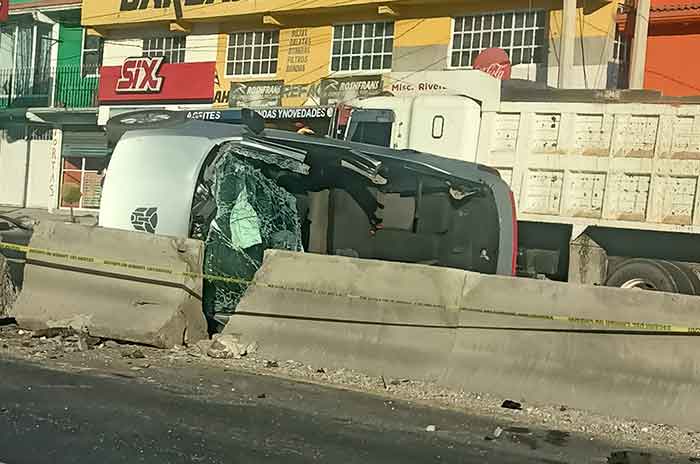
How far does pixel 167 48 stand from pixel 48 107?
636 centimetres

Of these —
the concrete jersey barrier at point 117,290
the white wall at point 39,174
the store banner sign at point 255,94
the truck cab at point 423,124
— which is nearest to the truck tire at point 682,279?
the truck cab at point 423,124

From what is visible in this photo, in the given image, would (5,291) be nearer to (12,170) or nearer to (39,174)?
(39,174)

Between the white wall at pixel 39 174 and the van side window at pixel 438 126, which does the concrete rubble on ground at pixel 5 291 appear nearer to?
the van side window at pixel 438 126

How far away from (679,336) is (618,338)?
0.44 metres

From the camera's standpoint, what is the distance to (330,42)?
25406 millimetres

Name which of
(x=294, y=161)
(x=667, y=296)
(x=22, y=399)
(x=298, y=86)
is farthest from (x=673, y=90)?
(x=22, y=399)

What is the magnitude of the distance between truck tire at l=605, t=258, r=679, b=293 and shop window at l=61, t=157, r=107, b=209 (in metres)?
→ 23.1

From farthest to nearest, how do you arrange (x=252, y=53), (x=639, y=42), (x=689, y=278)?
1. (x=252, y=53)
2. (x=639, y=42)
3. (x=689, y=278)

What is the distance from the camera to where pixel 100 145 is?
3297 cm

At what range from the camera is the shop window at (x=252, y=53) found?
26.8 metres

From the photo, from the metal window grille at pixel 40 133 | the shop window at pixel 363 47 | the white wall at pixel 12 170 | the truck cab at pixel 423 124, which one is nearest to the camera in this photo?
the truck cab at pixel 423 124

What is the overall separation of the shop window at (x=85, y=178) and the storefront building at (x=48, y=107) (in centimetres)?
3

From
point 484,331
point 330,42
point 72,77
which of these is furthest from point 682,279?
point 72,77

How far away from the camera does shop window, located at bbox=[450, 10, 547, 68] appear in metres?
21.6
